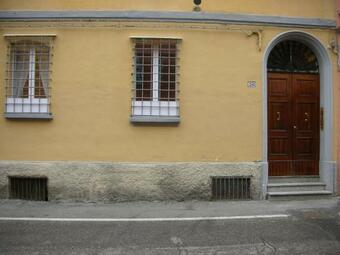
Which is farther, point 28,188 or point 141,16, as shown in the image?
point 28,188

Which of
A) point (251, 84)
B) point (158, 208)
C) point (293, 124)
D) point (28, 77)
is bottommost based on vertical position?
point (158, 208)

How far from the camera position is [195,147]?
9.02m

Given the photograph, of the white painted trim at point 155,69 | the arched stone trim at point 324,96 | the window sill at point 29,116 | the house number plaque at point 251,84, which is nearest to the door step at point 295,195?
the arched stone trim at point 324,96

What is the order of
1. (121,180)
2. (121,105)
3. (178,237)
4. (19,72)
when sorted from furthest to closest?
1. (19,72)
2. (121,105)
3. (121,180)
4. (178,237)

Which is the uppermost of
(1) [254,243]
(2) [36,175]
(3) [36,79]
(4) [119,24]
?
(4) [119,24]

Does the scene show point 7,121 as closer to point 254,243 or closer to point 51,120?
point 51,120

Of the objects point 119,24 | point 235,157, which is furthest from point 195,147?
point 119,24

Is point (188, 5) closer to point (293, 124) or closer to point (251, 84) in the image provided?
point (251, 84)

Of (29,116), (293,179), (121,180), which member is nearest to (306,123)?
(293,179)

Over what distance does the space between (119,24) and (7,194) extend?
4.16 m

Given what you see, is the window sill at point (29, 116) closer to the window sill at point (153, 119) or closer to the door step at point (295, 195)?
the window sill at point (153, 119)

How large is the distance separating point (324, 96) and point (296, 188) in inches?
82.8

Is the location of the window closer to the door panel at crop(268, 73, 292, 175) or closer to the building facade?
the building facade

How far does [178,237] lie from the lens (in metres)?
6.43
